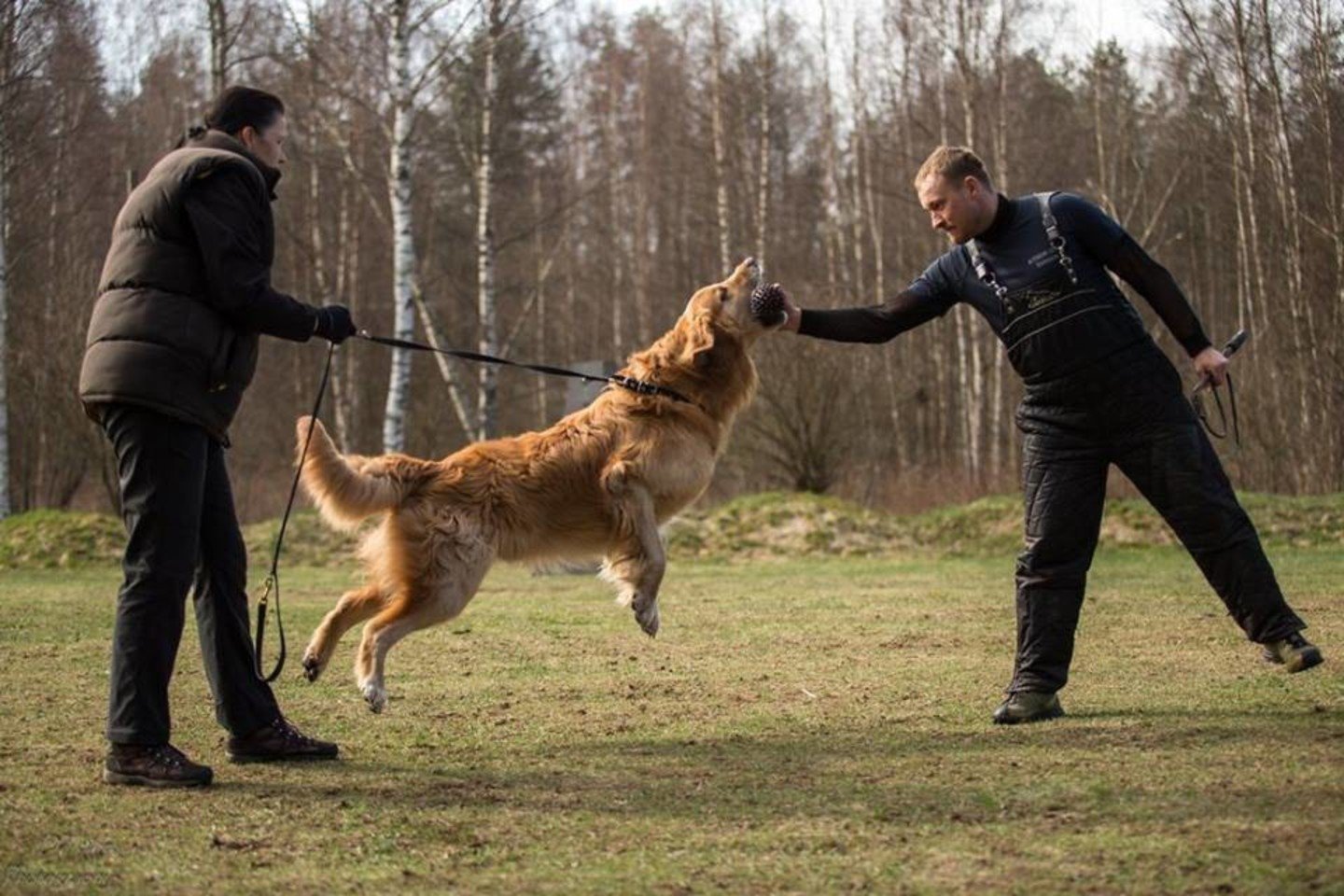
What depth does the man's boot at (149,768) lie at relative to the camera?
4.72 metres

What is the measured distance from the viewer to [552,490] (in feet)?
21.5

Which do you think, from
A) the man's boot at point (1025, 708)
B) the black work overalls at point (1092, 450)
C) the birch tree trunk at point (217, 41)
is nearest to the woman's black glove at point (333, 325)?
the black work overalls at point (1092, 450)

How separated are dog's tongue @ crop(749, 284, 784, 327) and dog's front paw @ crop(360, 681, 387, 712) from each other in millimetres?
2373

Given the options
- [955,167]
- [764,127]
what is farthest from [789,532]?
[764,127]

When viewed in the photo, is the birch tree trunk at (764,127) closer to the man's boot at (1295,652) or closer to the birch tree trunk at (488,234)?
the birch tree trunk at (488,234)

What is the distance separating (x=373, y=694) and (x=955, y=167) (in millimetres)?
3163

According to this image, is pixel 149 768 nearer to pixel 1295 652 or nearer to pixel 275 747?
pixel 275 747

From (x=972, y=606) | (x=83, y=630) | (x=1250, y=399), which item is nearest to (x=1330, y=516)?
(x=1250, y=399)

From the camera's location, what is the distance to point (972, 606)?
9.87m

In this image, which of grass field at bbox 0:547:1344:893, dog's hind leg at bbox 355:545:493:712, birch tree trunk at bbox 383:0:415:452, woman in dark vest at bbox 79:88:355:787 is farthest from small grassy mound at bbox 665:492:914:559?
woman in dark vest at bbox 79:88:355:787

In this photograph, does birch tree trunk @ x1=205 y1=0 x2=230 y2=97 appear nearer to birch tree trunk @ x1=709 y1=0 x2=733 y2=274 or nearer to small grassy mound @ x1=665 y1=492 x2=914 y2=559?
small grassy mound @ x1=665 y1=492 x2=914 y2=559

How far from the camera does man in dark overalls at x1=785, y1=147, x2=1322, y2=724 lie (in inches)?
209

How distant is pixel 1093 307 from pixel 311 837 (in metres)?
3.32

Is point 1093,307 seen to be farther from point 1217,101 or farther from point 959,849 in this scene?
point 1217,101
